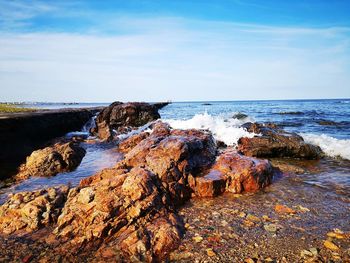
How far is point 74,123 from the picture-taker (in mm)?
24109

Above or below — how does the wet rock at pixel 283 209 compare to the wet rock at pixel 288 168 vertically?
above

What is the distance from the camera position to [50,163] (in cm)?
965

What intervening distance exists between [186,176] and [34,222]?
3.51 meters

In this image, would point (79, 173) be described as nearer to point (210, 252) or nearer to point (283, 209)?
point (210, 252)

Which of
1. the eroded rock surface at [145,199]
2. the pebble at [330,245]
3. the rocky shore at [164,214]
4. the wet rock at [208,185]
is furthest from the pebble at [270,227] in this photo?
the wet rock at [208,185]

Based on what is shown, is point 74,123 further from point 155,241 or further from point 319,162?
point 155,241

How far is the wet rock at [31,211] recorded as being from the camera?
507 centimetres

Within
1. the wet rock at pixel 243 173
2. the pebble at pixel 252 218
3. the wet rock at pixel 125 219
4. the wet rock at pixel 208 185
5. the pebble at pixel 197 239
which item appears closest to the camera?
the wet rock at pixel 125 219

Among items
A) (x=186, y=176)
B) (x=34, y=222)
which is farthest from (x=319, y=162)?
(x=34, y=222)

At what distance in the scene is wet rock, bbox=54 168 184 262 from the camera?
14.5 ft

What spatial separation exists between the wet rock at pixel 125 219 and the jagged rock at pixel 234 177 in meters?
1.29

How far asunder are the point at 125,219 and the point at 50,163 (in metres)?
5.92

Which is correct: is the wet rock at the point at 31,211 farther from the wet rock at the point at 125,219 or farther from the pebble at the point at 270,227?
the pebble at the point at 270,227

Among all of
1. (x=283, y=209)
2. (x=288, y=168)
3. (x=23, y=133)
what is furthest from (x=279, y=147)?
(x=23, y=133)
